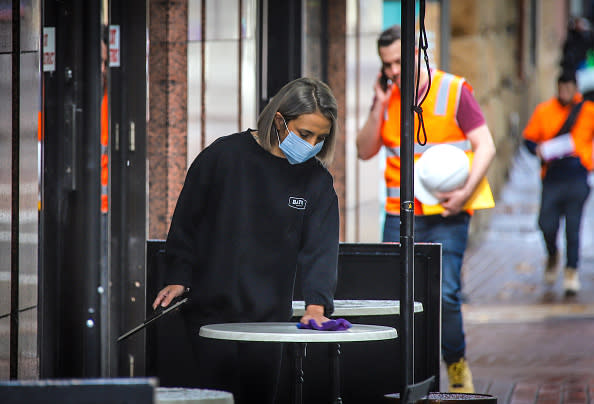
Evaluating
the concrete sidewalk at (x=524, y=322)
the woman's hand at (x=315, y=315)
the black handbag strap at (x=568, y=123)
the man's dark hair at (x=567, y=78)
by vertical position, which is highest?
the man's dark hair at (x=567, y=78)

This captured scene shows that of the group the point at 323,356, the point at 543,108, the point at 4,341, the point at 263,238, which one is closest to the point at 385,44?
the point at 323,356

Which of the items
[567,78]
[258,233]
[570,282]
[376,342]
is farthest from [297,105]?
[567,78]

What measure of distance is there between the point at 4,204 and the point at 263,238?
101 centimetres

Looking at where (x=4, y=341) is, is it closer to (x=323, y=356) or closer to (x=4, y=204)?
(x=4, y=204)

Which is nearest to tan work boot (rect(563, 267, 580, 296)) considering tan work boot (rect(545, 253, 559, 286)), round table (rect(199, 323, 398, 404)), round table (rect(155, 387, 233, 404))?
tan work boot (rect(545, 253, 559, 286))

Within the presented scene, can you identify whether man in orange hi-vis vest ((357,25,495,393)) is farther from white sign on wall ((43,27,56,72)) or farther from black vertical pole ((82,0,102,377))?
white sign on wall ((43,27,56,72))

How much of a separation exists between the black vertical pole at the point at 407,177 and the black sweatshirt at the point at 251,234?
37 centimetres

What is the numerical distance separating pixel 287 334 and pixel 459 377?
2.95 meters

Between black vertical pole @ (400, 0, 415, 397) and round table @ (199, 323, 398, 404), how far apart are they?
0.28 ft

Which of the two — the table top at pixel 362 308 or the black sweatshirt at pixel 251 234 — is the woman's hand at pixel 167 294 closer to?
the black sweatshirt at pixel 251 234

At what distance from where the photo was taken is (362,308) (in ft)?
16.3

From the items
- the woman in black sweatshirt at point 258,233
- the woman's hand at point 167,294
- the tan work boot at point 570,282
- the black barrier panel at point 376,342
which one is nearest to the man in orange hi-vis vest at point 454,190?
the black barrier panel at point 376,342

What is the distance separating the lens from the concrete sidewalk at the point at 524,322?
7660 mm

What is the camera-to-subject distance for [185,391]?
13.2ft
